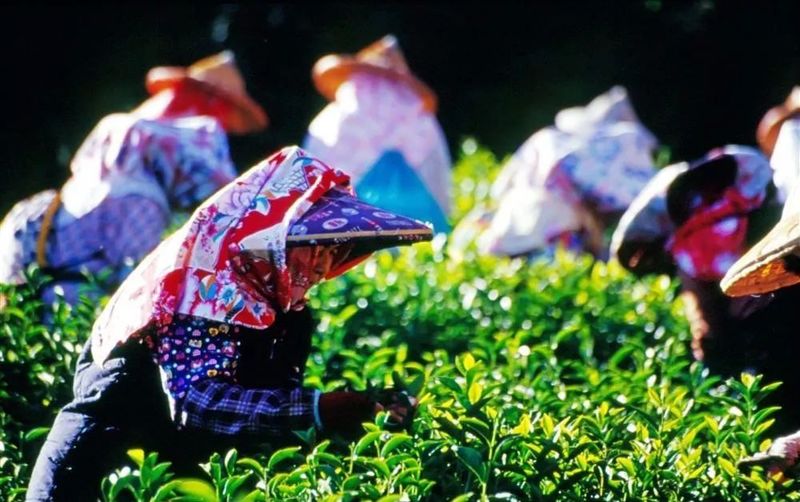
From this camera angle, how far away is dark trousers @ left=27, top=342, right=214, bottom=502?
3.48 m

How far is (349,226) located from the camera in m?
3.48

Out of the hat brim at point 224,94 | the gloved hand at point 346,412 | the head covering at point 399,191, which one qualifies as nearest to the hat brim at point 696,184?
the gloved hand at point 346,412

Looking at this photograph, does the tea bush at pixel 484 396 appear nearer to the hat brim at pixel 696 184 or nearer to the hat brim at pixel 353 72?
the hat brim at pixel 696 184

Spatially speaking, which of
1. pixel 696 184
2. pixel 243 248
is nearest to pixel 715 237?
pixel 696 184

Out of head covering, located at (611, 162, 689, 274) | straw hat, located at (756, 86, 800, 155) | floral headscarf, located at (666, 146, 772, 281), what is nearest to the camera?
floral headscarf, located at (666, 146, 772, 281)

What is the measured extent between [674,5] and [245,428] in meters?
9.28

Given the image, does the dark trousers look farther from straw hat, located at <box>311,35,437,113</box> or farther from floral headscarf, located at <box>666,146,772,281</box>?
straw hat, located at <box>311,35,437,113</box>

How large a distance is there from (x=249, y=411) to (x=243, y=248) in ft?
1.25

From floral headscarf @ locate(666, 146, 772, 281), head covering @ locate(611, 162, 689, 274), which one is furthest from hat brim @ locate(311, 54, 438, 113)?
floral headscarf @ locate(666, 146, 772, 281)

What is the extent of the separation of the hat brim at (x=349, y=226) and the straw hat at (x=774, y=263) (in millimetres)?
741

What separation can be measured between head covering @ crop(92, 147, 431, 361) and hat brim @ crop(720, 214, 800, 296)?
75 cm

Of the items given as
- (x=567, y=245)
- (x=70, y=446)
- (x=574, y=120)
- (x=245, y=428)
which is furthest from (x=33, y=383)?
(x=574, y=120)

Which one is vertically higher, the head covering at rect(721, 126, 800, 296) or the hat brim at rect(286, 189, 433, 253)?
the hat brim at rect(286, 189, 433, 253)

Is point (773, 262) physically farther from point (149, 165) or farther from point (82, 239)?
point (149, 165)
